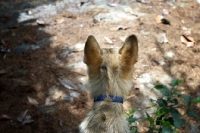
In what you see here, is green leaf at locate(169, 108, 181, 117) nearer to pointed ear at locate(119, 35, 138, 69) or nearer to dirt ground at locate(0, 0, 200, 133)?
pointed ear at locate(119, 35, 138, 69)

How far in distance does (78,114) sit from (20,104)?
1.00 meters

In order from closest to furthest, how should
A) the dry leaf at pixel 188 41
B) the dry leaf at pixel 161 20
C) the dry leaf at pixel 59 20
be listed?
the dry leaf at pixel 188 41, the dry leaf at pixel 161 20, the dry leaf at pixel 59 20

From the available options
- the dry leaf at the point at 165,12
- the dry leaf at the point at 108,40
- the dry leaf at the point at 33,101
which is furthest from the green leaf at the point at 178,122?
the dry leaf at the point at 165,12

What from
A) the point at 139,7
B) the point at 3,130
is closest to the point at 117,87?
the point at 3,130

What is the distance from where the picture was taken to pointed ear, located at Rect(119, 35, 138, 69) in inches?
117

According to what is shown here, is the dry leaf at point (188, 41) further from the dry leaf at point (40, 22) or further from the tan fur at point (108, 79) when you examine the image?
the dry leaf at point (40, 22)

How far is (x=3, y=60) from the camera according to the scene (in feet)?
17.7

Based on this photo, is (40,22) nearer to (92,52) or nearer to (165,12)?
(165,12)

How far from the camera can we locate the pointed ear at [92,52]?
9.67 feet

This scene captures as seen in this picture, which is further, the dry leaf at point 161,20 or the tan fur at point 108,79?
the dry leaf at point 161,20

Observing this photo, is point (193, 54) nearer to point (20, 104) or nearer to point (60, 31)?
point (60, 31)

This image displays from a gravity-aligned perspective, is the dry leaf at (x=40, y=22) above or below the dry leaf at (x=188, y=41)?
above

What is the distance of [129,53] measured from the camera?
3.02 metres

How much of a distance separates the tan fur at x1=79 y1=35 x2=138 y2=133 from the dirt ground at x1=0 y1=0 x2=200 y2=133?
1.40 m
